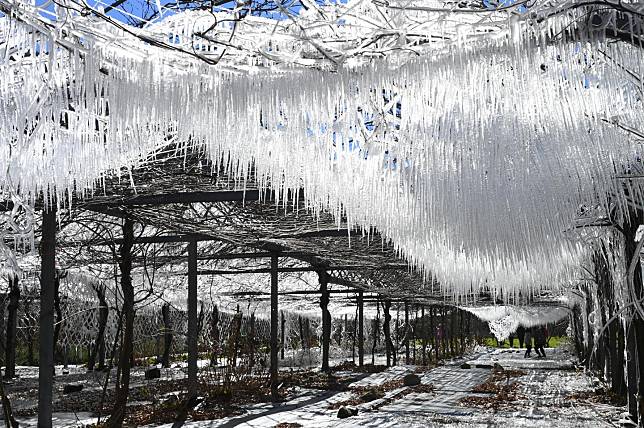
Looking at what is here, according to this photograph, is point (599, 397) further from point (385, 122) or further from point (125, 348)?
point (385, 122)

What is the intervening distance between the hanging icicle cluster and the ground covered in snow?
7117 millimetres

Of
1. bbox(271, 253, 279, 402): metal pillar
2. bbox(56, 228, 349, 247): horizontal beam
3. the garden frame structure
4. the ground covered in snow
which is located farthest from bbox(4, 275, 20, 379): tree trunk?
bbox(271, 253, 279, 402): metal pillar

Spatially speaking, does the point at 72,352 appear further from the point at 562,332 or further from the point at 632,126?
the point at 562,332

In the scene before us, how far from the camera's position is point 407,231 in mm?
4309

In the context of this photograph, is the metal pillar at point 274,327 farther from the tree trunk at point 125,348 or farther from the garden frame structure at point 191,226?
the tree trunk at point 125,348

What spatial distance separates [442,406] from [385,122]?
36.7ft

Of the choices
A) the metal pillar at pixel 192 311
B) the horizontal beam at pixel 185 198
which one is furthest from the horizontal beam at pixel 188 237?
the horizontal beam at pixel 185 198

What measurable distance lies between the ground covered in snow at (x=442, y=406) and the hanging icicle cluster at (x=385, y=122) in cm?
712

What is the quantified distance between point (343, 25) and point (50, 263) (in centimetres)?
531

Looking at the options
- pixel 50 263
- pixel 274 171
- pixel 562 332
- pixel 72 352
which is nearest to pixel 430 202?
pixel 274 171

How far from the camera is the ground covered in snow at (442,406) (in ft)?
36.1

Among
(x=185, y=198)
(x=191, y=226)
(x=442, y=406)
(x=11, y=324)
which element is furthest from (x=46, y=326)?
(x=11, y=324)

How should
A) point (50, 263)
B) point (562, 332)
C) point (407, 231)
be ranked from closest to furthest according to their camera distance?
point (407, 231) → point (50, 263) → point (562, 332)

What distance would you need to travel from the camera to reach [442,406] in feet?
44.0
